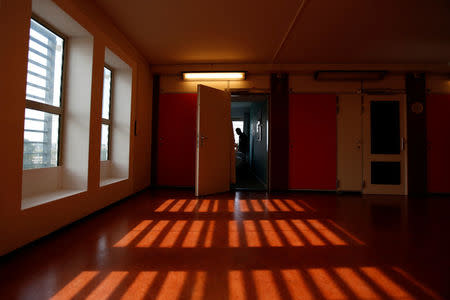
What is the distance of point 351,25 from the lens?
3.20 meters

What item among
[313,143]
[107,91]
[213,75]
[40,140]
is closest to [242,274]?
[40,140]

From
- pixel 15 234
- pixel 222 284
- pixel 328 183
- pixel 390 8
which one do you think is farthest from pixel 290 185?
pixel 15 234

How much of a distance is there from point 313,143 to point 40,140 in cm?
439

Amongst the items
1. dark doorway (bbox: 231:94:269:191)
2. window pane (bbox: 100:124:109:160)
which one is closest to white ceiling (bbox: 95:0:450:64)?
window pane (bbox: 100:124:109:160)

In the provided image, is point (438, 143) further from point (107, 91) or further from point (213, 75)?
point (107, 91)

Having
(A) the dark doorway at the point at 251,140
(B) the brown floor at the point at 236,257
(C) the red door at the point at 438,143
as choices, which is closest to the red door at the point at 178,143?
(A) the dark doorway at the point at 251,140

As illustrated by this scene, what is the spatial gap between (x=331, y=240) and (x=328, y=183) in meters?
2.69

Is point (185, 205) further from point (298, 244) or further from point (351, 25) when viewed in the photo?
point (351, 25)

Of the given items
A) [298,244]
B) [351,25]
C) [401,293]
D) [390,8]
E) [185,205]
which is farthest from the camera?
[185,205]

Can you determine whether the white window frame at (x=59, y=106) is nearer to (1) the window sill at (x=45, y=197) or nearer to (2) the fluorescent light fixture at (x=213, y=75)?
(1) the window sill at (x=45, y=197)

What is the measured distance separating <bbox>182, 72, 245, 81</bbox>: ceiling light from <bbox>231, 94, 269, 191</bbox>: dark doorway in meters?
0.87

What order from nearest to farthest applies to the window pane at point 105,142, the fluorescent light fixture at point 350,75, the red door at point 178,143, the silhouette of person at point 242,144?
the window pane at point 105,142 → the fluorescent light fixture at point 350,75 → the red door at point 178,143 → the silhouette of person at point 242,144

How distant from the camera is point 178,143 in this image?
15.7 ft

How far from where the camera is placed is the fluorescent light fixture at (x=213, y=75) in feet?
14.9
